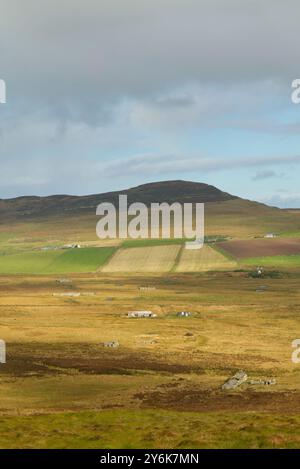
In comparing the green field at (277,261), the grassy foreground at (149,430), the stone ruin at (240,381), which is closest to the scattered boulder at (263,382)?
the stone ruin at (240,381)

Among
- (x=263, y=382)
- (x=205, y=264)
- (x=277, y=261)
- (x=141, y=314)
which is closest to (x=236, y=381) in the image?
(x=263, y=382)

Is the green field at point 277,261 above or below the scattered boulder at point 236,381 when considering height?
above

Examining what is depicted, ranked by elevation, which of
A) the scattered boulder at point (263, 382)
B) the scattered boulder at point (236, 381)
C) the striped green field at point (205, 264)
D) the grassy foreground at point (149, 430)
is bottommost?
the scattered boulder at point (263, 382)

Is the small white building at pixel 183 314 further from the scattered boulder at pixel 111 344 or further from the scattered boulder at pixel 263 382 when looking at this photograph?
the scattered boulder at pixel 263 382

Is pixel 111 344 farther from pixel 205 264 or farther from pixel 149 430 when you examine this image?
pixel 205 264

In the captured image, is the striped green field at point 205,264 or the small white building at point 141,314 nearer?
the small white building at point 141,314

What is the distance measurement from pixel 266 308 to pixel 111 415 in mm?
75108

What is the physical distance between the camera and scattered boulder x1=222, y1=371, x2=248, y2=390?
6038 centimetres

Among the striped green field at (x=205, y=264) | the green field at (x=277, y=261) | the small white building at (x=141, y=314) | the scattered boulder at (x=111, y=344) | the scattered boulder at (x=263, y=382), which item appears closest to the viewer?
the scattered boulder at (x=263, y=382)

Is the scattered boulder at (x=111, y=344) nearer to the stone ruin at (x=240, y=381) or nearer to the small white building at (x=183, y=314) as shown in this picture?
the stone ruin at (x=240, y=381)

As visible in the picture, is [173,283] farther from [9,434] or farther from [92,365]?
[9,434]

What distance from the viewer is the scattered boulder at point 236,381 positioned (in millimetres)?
60378

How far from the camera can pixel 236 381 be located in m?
61.6

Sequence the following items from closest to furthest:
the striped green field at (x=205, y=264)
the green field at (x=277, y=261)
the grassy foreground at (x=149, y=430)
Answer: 1. the grassy foreground at (x=149, y=430)
2. the striped green field at (x=205, y=264)
3. the green field at (x=277, y=261)
